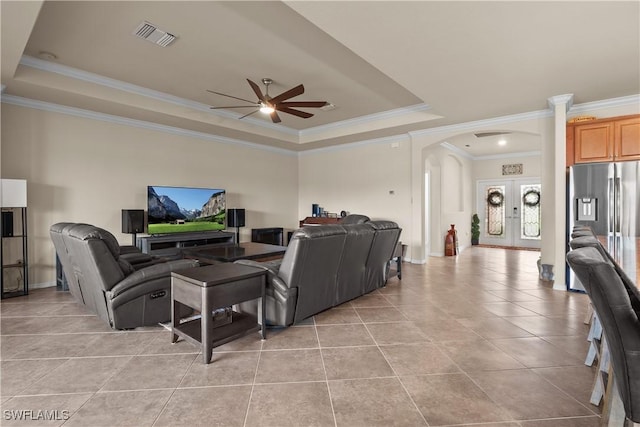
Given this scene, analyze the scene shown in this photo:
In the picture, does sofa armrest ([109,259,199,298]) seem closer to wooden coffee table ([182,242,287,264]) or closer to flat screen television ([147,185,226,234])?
wooden coffee table ([182,242,287,264])

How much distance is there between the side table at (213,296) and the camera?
235 cm

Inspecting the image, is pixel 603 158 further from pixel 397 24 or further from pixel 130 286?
pixel 130 286

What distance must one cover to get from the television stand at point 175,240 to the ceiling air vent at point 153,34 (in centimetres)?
273

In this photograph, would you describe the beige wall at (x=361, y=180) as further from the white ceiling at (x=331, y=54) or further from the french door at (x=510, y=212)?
the french door at (x=510, y=212)

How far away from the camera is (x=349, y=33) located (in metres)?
2.76

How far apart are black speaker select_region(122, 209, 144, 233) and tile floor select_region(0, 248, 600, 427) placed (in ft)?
5.37

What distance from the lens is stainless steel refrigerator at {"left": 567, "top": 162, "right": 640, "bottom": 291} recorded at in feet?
13.2

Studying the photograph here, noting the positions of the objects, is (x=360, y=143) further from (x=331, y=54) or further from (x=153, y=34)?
(x=153, y=34)

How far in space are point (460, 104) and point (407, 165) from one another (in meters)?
2.00

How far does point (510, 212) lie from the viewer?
9.64m

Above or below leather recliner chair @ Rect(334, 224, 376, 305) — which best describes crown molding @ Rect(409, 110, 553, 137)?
above

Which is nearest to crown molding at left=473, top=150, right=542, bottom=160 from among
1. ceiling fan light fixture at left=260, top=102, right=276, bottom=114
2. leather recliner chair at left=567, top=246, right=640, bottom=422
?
ceiling fan light fixture at left=260, top=102, right=276, bottom=114

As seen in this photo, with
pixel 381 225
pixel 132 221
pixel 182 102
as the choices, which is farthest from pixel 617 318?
pixel 182 102

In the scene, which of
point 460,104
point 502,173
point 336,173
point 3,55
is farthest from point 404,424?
point 502,173
